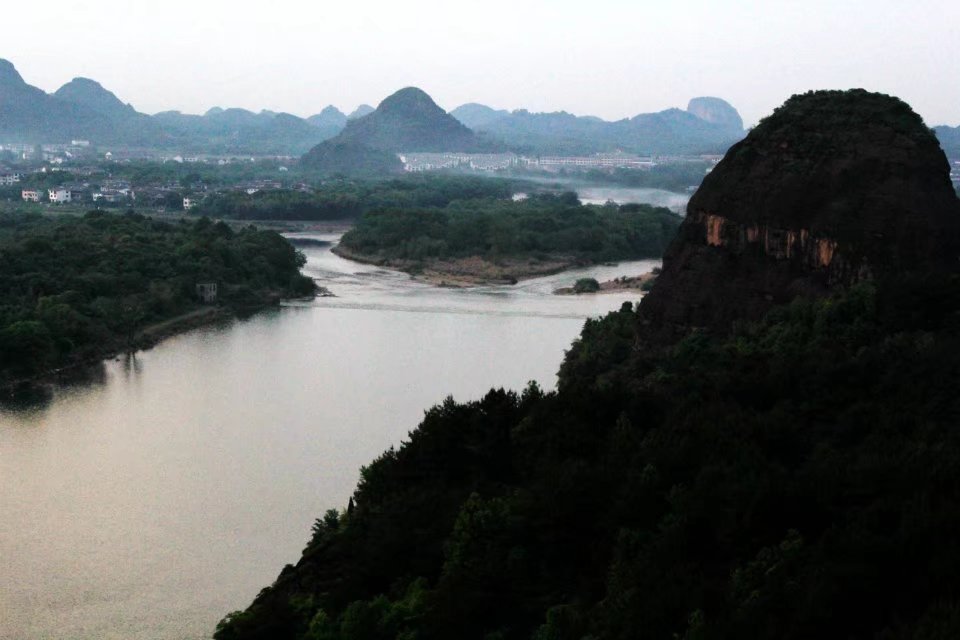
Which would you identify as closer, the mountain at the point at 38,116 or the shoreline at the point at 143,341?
the shoreline at the point at 143,341

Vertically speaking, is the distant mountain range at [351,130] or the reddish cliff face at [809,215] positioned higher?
the distant mountain range at [351,130]

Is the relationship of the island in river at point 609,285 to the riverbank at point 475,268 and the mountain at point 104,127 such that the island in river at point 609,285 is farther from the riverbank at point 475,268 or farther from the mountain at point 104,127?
the mountain at point 104,127

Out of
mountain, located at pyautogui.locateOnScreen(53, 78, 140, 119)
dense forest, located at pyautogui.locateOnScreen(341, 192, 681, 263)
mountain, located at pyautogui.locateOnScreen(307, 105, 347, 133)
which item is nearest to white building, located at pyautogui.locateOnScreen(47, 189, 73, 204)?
dense forest, located at pyautogui.locateOnScreen(341, 192, 681, 263)

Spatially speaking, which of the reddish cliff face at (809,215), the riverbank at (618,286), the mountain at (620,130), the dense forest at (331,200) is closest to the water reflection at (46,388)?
the reddish cliff face at (809,215)

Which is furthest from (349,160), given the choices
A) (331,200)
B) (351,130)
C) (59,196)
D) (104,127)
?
(104,127)

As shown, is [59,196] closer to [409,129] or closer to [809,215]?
[809,215]

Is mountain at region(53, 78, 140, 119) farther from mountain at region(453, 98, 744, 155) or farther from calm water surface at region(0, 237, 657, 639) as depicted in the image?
calm water surface at region(0, 237, 657, 639)

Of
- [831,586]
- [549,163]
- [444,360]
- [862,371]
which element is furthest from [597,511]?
[549,163]
